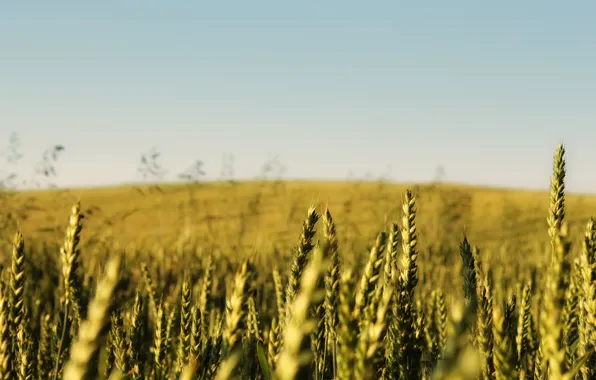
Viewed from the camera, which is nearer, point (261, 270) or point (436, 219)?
point (261, 270)

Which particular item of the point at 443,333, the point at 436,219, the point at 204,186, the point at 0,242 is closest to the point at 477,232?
the point at 436,219

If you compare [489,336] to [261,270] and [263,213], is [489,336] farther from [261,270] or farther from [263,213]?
[263,213]

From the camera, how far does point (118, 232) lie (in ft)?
43.7

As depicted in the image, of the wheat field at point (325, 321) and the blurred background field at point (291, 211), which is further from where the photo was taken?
the blurred background field at point (291, 211)

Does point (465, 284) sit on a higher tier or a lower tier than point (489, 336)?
higher

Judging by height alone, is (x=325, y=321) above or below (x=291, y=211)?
above

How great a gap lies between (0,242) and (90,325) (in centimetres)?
687

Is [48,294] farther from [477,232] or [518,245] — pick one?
[477,232]

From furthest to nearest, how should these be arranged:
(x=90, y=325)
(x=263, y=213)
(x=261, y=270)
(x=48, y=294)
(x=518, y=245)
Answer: (x=263, y=213) < (x=518, y=245) < (x=261, y=270) < (x=48, y=294) < (x=90, y=325)

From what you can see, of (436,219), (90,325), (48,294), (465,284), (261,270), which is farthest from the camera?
(436,219)

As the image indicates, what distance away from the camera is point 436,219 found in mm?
13734

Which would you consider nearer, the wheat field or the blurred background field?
the wheat field

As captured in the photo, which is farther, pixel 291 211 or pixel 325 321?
pixel 291 211

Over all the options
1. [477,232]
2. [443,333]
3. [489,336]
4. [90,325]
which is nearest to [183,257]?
[443,333]
